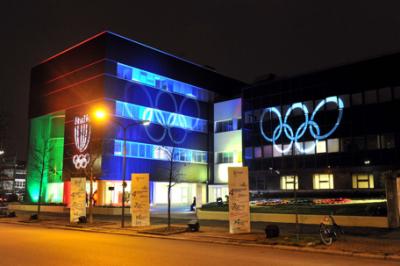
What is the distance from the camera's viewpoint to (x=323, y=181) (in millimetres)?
48906

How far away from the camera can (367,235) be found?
68.7ft

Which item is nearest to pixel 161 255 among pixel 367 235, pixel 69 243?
pixel 69 243

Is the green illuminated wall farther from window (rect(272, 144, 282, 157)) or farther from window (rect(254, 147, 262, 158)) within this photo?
window (rect(272, 144, 282, 157))

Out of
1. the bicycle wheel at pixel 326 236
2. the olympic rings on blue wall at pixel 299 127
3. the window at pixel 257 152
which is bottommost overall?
the bicycle wheel at pixel 326 236

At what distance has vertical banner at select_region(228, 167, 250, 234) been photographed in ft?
76.1

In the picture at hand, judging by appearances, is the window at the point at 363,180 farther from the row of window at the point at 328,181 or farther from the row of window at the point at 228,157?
the row of window at the point at 228,157

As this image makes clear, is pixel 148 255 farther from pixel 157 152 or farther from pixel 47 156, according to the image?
pixel 47 156

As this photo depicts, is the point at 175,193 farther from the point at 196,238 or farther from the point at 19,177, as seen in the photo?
the point at 19,177

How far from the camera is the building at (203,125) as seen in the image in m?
46.1

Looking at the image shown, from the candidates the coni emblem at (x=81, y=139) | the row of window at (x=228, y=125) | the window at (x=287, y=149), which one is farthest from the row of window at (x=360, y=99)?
the coni emblem at (x=81, y=139)

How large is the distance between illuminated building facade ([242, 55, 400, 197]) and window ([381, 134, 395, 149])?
0.10 meters

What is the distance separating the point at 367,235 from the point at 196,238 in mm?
8435

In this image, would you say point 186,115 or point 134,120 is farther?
point 186,115

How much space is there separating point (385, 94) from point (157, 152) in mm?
29359
